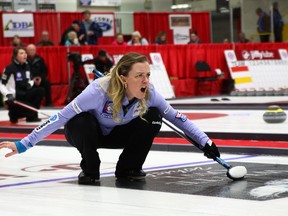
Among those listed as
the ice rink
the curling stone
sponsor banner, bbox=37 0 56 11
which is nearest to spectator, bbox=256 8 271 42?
sponsor banner, bbox=37 0 56 11

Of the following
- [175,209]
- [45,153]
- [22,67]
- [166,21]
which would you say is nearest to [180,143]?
[45,153]

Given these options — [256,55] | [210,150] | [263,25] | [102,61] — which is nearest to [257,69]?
[256,55]

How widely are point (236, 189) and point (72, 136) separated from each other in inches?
49.6

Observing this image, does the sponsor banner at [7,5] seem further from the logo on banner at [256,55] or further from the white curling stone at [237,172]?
the white curling stone at [237,172]

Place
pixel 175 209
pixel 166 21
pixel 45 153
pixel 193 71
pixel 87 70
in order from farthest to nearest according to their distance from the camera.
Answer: pixel 166 21 → pixel 193 71 → pixel 87 70 → pixel 45 153 → pixel 175 209

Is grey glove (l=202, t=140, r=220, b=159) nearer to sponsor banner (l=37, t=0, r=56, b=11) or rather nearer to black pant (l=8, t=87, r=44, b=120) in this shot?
black pant (l=8, t=87, r=44, b=120)

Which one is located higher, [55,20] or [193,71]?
[55,20]

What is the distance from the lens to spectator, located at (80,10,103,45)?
19.4 meters

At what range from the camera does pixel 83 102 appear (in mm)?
5484

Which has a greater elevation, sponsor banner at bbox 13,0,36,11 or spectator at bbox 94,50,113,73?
sponsor banner at bbox 13,0,36,11

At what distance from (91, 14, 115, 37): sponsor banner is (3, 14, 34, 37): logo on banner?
193 cm

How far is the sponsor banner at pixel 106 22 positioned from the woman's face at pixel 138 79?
15.9 m

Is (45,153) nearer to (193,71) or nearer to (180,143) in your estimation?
(180,143)

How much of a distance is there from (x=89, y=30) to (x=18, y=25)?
6.09 feet
